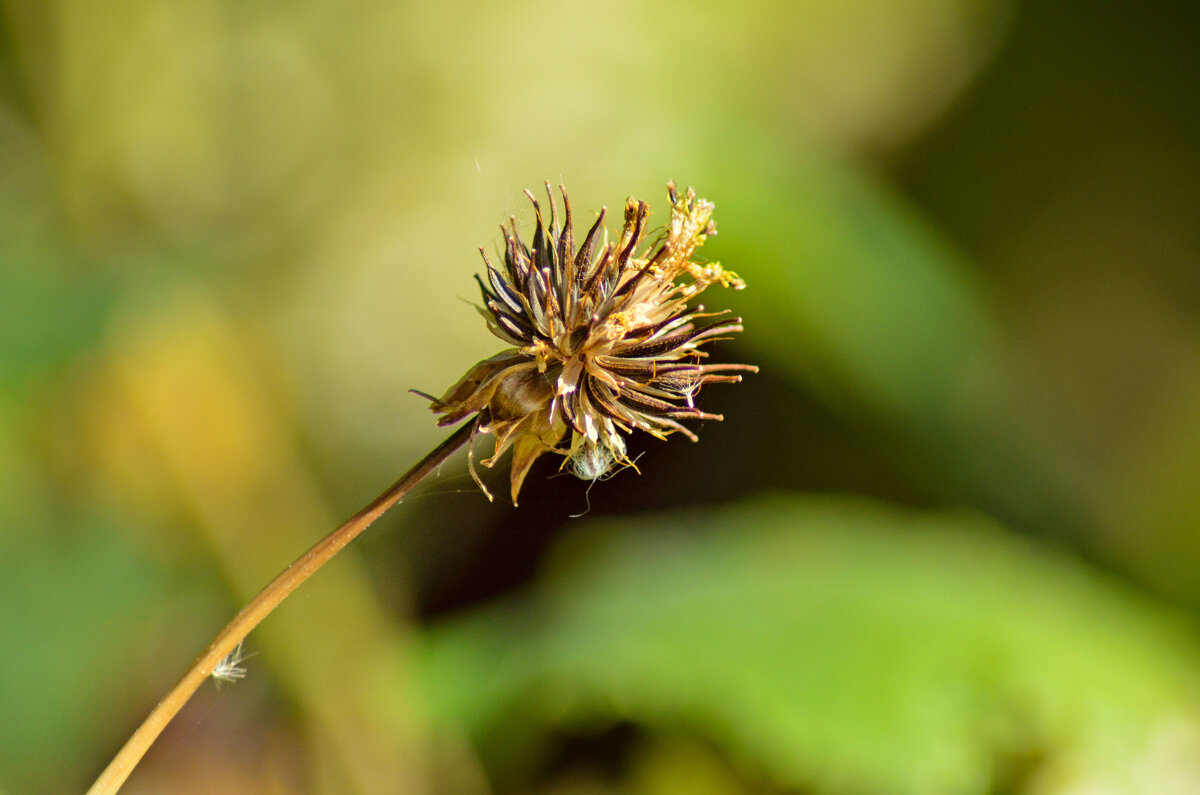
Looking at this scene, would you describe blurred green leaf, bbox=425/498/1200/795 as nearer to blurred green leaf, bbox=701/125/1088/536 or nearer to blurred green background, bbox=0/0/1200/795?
blurred green background, bbox=0/0/1200/795

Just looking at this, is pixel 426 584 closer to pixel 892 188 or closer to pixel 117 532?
pixel 117 532

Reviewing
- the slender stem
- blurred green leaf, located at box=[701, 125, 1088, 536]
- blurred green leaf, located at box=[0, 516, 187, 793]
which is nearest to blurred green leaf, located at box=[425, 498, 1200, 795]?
blurred green leaf, located at box=[701, 125, 1088, 536]

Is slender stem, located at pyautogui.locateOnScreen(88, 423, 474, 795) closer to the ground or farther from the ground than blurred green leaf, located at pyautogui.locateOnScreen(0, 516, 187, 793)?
closer to the ground

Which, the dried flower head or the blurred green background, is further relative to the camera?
the blurred green background

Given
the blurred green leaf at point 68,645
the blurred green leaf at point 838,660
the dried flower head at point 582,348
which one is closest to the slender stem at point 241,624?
the dried flower head at point 582,348

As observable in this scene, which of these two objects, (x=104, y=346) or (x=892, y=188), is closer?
(x=104, y=346)

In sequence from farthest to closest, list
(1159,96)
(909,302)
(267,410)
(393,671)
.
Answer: (1159,96), (909,302), (267,410), (393,671)

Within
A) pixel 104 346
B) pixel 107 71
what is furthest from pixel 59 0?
pixel 104 346
